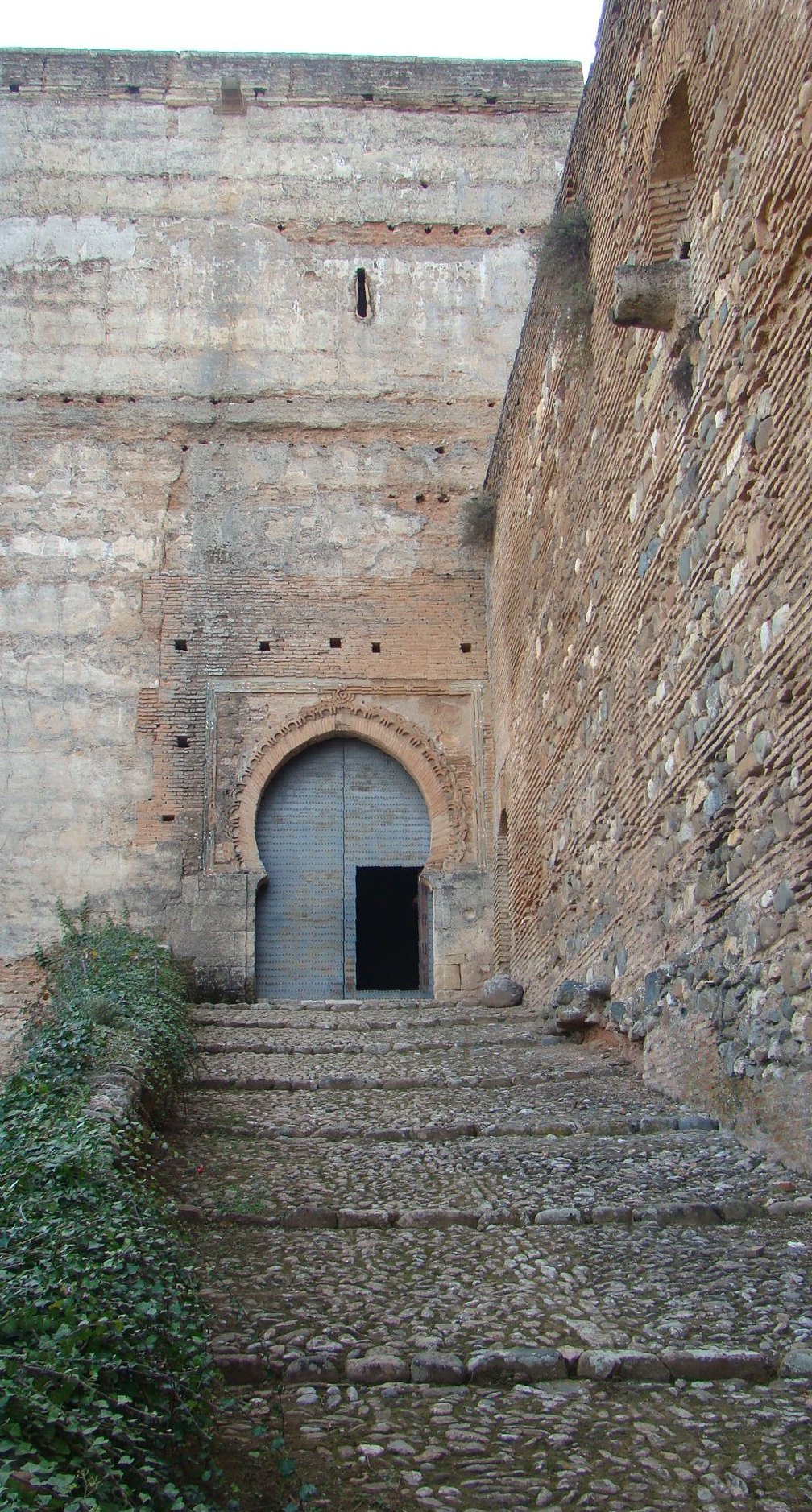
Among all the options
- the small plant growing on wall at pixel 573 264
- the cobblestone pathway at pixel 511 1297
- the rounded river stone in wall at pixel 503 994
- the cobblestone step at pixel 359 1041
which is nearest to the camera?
the cobblestone pathway at pixel 511 1297

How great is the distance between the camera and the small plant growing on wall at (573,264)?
24.2 ft

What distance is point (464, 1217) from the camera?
383cm

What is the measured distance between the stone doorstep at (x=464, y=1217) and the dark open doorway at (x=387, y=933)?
896 centimetres

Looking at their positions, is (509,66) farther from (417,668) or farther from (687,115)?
(687,115)

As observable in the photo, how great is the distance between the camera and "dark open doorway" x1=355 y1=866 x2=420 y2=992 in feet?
43.7

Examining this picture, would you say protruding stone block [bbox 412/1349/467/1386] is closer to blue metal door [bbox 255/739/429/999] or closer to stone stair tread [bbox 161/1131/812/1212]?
stone stair tread [bbox 161/1131/812/1212]

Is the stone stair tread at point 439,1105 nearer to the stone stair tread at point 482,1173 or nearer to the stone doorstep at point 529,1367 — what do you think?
the stone stair tread at point 482,1173

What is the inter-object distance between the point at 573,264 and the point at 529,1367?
6.30 m

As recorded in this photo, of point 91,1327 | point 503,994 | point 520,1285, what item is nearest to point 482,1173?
point 520,1285

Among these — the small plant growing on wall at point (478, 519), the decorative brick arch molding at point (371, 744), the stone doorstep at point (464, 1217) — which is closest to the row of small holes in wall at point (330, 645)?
the decorative brick arch molding at point (371, 744)

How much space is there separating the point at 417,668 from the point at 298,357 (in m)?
3.37

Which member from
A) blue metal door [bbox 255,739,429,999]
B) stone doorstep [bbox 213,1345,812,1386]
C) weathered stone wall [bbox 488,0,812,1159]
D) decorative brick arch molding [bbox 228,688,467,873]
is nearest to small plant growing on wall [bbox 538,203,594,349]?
weathered stone wall [bbox 488,0,812,1159]

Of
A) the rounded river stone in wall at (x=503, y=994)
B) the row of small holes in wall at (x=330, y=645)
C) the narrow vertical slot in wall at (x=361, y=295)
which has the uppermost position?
the narrow vertical slot in wall at (x=361, y=295)

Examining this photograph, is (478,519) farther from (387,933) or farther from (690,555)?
(690,555)
